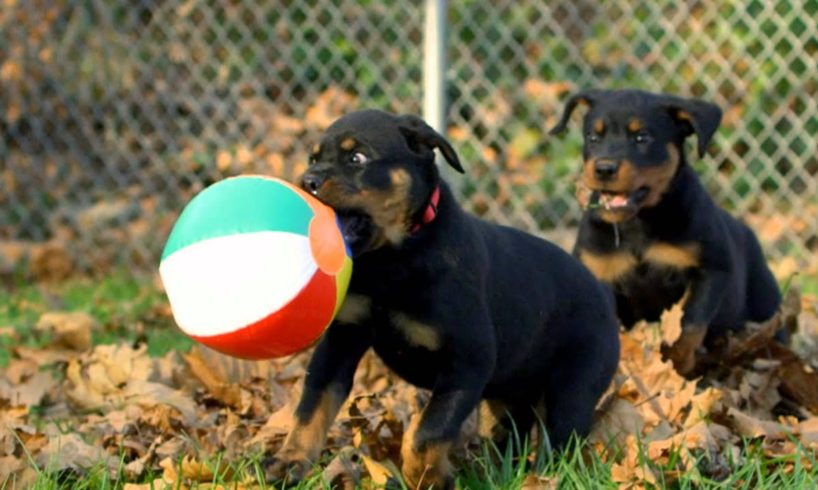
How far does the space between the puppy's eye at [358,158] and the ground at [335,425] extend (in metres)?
0.66

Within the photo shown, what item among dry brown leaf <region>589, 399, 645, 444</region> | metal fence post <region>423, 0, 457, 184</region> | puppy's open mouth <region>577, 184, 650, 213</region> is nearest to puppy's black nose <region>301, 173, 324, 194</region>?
dry brown leaf <region>589, 399, 645, 444</region>

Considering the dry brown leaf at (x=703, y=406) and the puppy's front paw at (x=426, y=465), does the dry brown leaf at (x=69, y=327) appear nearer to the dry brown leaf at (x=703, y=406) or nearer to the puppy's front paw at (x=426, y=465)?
the puppy's front paw at (x=426, y=465)

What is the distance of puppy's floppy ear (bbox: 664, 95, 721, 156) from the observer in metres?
4.55

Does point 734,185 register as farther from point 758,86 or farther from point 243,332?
point 243,332

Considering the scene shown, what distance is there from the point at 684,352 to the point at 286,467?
5.17 feet

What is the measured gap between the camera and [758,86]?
707 centimetres

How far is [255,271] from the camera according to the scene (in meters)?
2.82

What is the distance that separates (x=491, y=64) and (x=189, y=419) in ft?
13.1

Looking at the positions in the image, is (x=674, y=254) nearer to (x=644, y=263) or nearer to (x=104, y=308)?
(x=644, y=263)

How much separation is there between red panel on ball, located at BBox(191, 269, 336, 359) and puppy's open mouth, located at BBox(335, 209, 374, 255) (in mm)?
267

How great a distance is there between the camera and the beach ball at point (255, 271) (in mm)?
2820

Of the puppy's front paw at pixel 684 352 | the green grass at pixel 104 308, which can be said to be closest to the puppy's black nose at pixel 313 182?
the puppy's front paw at pixel 684 352

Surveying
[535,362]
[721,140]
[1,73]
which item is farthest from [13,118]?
[535,362]

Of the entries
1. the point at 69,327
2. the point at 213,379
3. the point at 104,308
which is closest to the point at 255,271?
the point at 213,379
